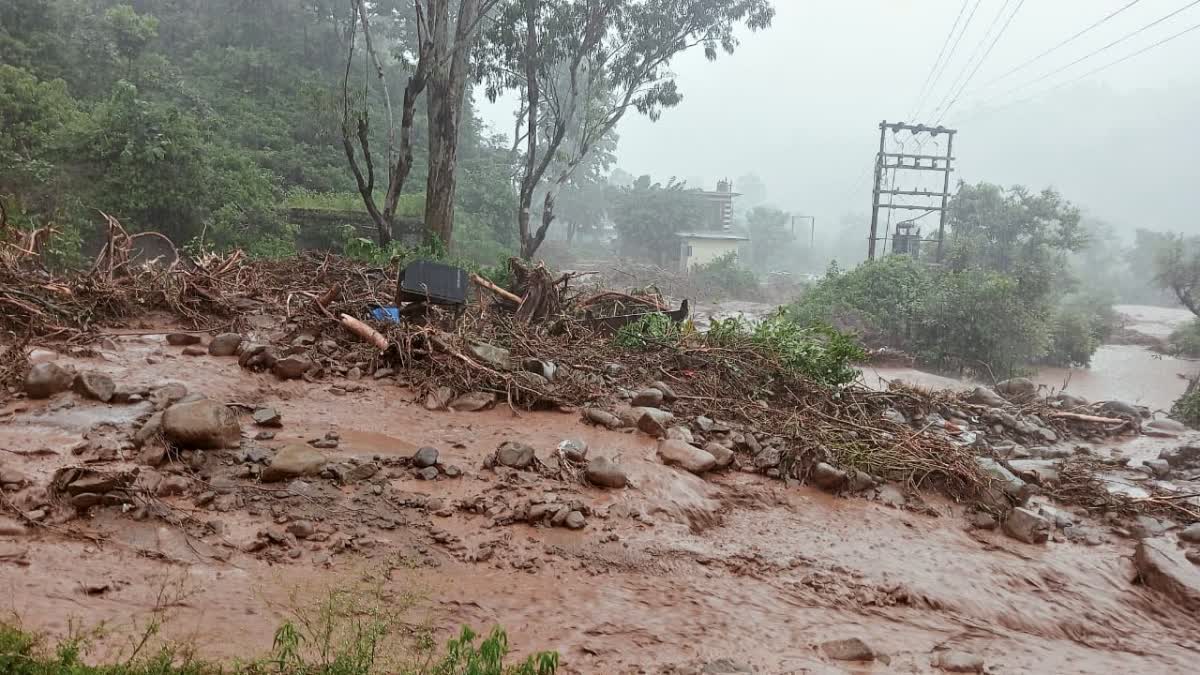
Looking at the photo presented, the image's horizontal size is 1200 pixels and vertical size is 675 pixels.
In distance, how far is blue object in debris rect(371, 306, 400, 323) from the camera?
247 inches

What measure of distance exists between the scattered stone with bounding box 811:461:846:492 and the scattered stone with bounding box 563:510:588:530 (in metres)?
1.97

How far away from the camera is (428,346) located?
5.64 m

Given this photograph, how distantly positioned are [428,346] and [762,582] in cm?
329

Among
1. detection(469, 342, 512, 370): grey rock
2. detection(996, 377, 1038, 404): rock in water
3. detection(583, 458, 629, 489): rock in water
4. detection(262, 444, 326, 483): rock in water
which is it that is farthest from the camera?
detection(996, 377, 1038, 404): rock in water

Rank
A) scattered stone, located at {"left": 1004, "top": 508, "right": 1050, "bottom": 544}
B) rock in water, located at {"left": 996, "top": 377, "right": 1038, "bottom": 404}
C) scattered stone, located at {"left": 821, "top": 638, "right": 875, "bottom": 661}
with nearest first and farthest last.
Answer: scattered stone, located at {"left": 821, "top": 638, "right": 875, "bottom": 661}, scattered stone, located at {"left": 1004, "top": 508, "right": 1050, "bottom": 544}, rock in water, located at {"left": 996, "top": 377, "right": 1038, "bottom": 404}

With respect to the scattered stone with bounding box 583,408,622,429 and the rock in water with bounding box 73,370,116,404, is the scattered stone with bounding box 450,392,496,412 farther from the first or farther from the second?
the rock in water with bounding box 73,370,116,404

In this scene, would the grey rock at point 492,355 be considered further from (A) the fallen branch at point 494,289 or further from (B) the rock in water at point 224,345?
(B) the rock in water at point 224,345

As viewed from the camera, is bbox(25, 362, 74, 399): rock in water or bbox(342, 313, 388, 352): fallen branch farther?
bbox(342, 313, 388, 352): fallen branch

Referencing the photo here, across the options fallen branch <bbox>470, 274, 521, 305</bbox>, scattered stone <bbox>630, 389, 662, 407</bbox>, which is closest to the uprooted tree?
fallen branch <bbox>470, 274, 521, 305</bbox>

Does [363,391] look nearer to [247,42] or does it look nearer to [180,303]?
[180,303]

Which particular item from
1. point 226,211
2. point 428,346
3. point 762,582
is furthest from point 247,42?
point 762,582

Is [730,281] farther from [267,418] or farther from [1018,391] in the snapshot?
[267,418]

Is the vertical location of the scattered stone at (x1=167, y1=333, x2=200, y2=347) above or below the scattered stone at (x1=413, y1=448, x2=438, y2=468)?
above

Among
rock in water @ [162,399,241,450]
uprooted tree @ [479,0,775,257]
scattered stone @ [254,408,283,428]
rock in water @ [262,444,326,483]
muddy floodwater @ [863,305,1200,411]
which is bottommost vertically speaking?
muddy floodwater @ [863,305,1200,411]
